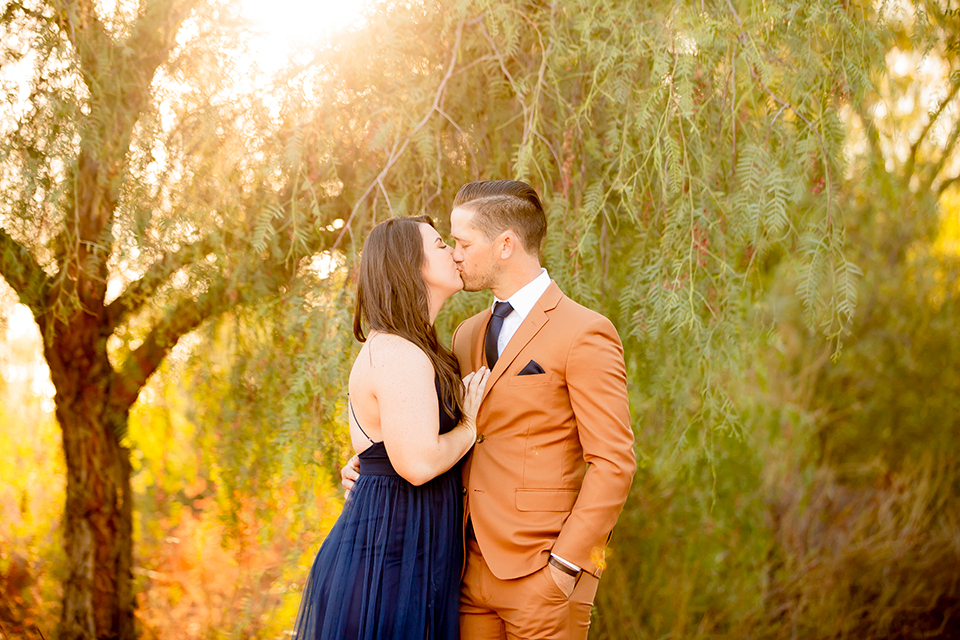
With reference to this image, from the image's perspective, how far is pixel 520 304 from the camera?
2.09m

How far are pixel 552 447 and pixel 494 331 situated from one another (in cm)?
39

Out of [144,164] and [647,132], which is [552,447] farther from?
[144,164]

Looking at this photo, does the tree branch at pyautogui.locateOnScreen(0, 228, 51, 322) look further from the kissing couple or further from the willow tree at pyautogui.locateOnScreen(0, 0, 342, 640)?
the kissing couple

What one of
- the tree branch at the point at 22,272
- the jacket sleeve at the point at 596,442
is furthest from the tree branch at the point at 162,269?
the jacket sleeve at the point at 596,442

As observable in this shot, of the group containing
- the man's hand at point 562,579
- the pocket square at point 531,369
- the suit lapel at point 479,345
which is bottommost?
the man's hand at point 562,579

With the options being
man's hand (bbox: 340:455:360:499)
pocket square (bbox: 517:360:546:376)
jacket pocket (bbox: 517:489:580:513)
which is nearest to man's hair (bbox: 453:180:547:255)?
pocket square (bbox: 517:360:546:376)

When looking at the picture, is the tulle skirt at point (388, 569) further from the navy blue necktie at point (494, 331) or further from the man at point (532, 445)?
the navy blue necktie at point (494, 331)

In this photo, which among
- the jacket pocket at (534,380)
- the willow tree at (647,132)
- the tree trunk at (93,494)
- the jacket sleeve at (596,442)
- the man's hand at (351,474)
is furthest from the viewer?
the tree trunk at (93,494)

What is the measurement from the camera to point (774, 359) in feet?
20.2

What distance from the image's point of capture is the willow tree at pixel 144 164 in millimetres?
2512

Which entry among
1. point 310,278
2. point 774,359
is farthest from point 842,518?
point 310,278

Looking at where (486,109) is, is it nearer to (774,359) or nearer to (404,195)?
(404,195)

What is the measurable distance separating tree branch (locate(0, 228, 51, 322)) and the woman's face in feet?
5.45

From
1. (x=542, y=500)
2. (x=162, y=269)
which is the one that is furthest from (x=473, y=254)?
(x=162, y=269)
